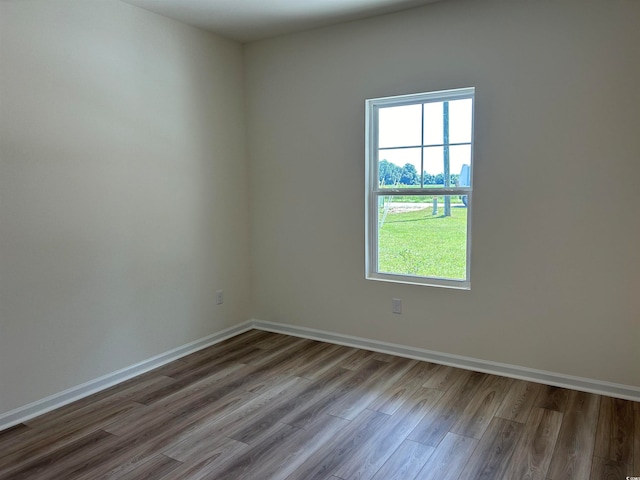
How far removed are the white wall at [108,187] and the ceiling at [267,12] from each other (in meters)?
0.16

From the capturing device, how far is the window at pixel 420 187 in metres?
3.47

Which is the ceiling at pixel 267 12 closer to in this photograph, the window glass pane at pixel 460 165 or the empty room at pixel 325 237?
the empty room at pixel 325 237

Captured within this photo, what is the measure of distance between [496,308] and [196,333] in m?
2.42

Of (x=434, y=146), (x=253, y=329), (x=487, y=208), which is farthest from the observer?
(x=253, y=329)

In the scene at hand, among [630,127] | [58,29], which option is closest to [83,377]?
[58,29]

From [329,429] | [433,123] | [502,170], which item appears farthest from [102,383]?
[502,170]

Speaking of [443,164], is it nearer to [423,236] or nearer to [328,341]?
[423,236]

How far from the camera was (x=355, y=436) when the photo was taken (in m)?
2.58

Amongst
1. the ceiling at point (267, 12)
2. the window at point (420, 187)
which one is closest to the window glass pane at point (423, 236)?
the window at point (420, 187)

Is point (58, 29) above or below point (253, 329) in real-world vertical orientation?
above

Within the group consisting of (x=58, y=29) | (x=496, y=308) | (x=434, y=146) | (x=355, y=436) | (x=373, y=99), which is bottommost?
(x=355, y=436)

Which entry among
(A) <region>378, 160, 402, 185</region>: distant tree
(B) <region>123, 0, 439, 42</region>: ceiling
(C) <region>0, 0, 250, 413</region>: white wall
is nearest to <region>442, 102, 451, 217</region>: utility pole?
(A) <region>378, 160, 402, 185</region>: distant tree

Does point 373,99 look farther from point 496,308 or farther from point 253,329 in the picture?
point 253,329

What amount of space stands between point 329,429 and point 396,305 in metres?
1.37
